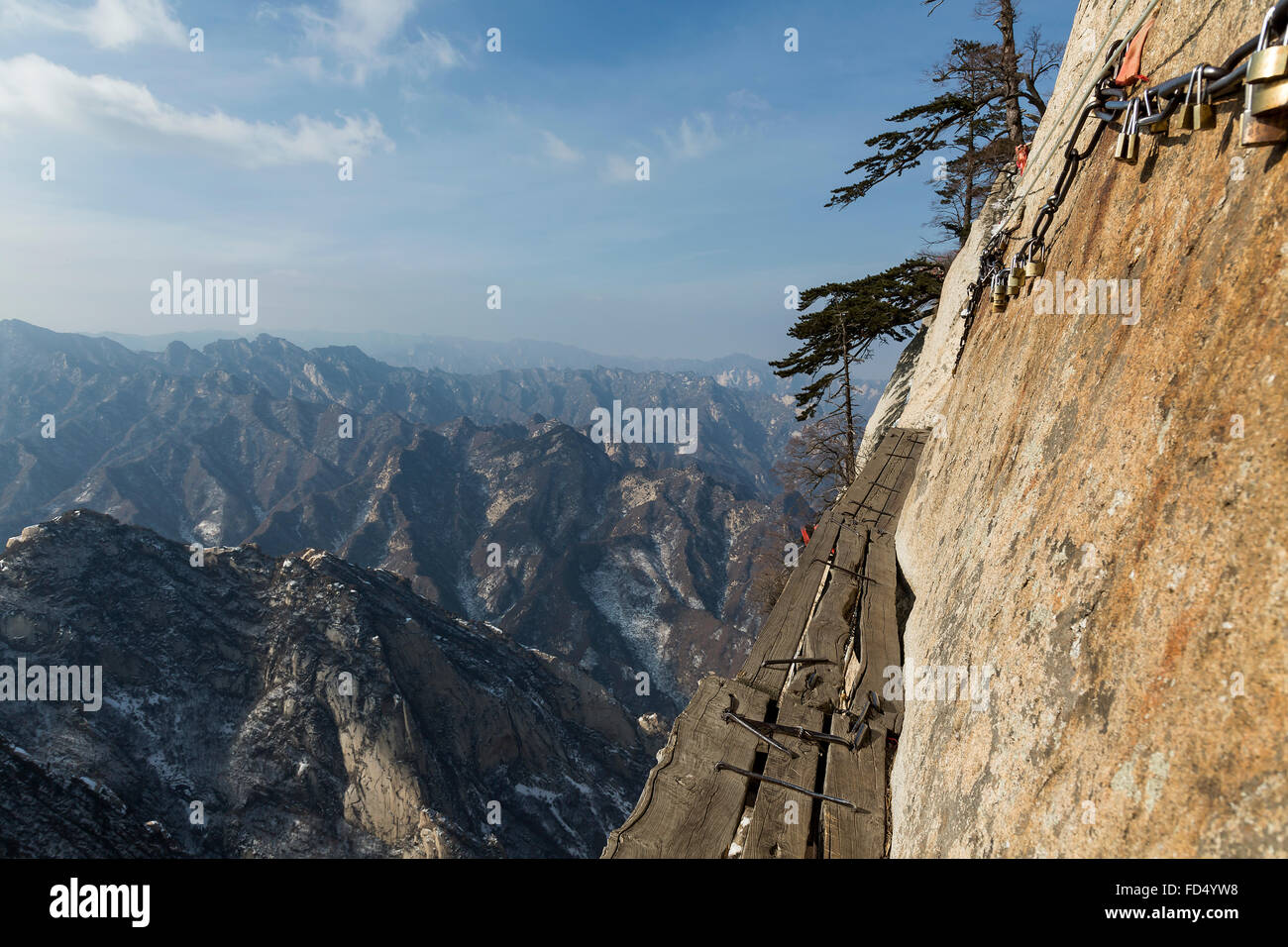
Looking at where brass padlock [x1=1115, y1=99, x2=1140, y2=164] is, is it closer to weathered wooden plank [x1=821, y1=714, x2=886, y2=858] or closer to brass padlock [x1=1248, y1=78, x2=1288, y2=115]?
brass padlock [x1=1248, y1=78, x2=1288, y2=115]

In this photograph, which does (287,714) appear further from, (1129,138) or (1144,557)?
(1129,138)

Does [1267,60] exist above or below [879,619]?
above

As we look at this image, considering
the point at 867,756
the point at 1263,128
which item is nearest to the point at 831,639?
the point at 867,756

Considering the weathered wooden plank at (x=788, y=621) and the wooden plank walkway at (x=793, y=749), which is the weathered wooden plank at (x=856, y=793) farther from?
the weathered wooden plank at (x=788, y=621)

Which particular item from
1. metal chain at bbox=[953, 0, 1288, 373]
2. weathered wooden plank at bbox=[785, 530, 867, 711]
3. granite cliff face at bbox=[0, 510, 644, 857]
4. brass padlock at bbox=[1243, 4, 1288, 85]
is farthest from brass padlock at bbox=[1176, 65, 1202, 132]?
granite cliff face at bbox=[0, 510, 644, 857]

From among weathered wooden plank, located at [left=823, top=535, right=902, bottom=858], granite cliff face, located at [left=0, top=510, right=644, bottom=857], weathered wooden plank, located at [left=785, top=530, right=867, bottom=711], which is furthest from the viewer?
granite cliff face, located at [left=0, top=510, right=644, bottom=857]

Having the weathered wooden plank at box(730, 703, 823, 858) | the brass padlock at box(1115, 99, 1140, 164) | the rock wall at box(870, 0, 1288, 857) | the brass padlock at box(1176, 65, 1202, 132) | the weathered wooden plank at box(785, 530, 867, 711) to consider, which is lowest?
the weathered wooden plank at box(730, 703, 823, 858)
